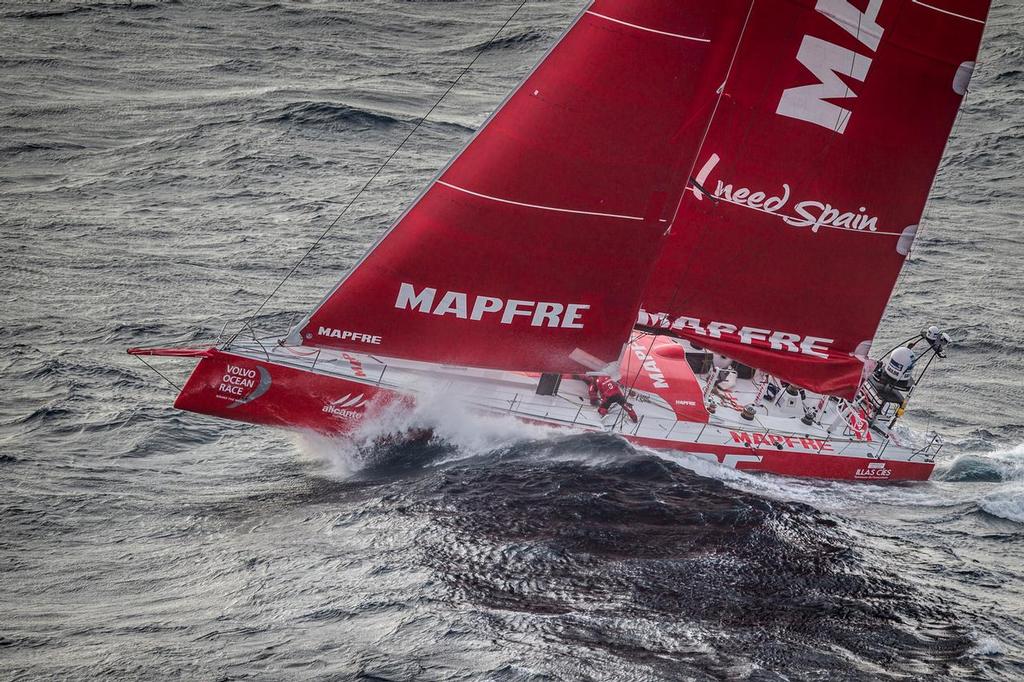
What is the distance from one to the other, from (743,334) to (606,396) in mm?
2752

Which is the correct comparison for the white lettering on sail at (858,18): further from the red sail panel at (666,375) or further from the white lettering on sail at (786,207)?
the red sail panel at (666,375)

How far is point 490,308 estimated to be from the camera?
17.0 metres

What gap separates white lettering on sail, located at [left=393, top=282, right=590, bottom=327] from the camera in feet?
54.5

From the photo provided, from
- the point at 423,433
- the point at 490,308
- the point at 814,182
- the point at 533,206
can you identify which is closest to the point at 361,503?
the point at 423,433

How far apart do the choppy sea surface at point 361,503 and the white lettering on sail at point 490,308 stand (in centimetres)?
201

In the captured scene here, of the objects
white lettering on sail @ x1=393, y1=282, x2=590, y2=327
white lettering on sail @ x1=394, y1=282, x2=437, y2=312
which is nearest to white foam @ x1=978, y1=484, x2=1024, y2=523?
white lettering on sail @ x1=393, y1=282, x2=590, y2=327

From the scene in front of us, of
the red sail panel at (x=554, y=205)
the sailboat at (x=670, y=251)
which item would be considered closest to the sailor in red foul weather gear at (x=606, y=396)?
the sailboat at (x=670, y=251)

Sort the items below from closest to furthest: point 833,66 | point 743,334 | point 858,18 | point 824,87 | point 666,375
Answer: point 858,18 → point 833,66 → point 824,87 → point 743,334 → point 666,375

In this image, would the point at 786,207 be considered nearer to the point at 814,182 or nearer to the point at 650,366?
the point at 814,182

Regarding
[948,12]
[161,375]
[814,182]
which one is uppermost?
[948,12]

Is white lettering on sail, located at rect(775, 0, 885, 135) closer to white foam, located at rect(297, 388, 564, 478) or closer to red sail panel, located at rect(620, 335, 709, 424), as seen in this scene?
red sail panel, located at rect(620, 335, 709, 424)

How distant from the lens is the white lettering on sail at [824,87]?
57.3 ft

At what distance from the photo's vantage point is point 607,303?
17.6 meters

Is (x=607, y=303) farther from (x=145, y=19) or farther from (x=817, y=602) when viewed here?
(x=145, y=19)
